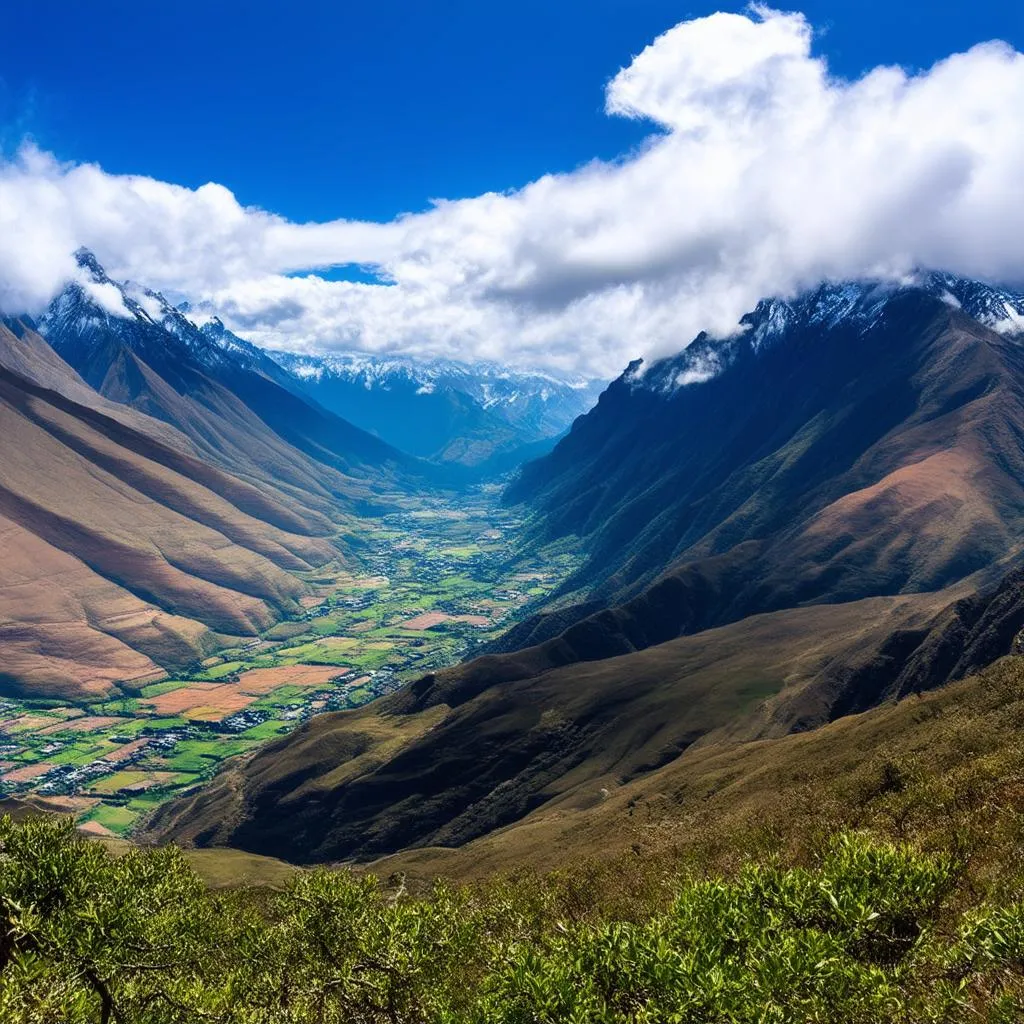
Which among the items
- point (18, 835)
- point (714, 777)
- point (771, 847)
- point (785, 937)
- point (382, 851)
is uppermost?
point (785, 937)

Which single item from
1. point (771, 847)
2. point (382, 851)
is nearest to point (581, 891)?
point (771, 847)

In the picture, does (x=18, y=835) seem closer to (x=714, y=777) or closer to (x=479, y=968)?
(x=479, y=968)

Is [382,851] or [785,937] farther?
[382,851]

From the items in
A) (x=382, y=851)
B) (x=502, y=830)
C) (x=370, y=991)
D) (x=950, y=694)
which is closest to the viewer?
(x=370, y=991)

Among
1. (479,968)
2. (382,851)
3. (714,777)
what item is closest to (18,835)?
(479,968)

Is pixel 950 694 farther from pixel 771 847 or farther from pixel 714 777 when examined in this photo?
pixel 771 847

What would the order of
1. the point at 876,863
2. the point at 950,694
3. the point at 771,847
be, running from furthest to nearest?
the point at 950,694 < the point at 771,847 < the point at 876,863

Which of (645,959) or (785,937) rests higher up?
(785,937)
